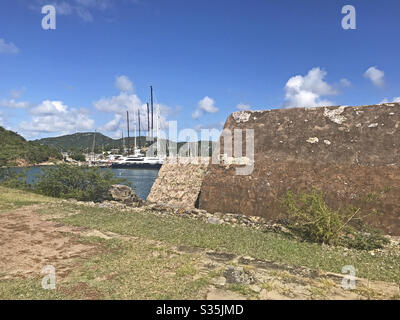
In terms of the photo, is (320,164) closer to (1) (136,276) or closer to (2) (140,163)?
(1) (136,276)

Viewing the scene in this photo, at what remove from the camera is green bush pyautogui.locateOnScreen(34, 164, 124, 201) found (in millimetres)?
13398

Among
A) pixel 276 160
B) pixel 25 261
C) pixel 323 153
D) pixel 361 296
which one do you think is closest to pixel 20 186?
pixel 25 261

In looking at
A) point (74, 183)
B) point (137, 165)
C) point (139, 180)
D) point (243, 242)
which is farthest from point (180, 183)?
point (137, 165)

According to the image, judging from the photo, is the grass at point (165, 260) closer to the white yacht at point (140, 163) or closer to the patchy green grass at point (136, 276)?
the patchy green grass at point (136, 276)

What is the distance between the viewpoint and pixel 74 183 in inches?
554

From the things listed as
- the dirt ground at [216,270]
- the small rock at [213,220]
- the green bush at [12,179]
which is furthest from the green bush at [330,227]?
the green bush at [12,179]

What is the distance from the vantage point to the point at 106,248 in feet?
16.8

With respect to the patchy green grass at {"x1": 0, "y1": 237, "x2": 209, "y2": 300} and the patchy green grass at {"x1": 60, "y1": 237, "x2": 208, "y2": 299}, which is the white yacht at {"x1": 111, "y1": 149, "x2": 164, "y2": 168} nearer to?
the patchy green grass at {"x1": 60, "y1": 237, "x2": 208, "y2": 299}

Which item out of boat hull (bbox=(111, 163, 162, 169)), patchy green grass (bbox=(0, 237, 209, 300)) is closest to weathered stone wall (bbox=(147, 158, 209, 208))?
patchy green grass (bbox=(0, 237, 209, 300))

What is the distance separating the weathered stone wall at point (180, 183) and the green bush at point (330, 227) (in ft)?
14.0

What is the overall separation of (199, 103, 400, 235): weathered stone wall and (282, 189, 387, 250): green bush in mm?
550

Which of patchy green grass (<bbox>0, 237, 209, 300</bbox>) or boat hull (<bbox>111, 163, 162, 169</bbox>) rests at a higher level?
boat hull (<bbox>111, 163, 162, 169</bbox>)

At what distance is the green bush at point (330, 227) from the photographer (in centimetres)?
537

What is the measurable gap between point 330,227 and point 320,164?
190 cm
